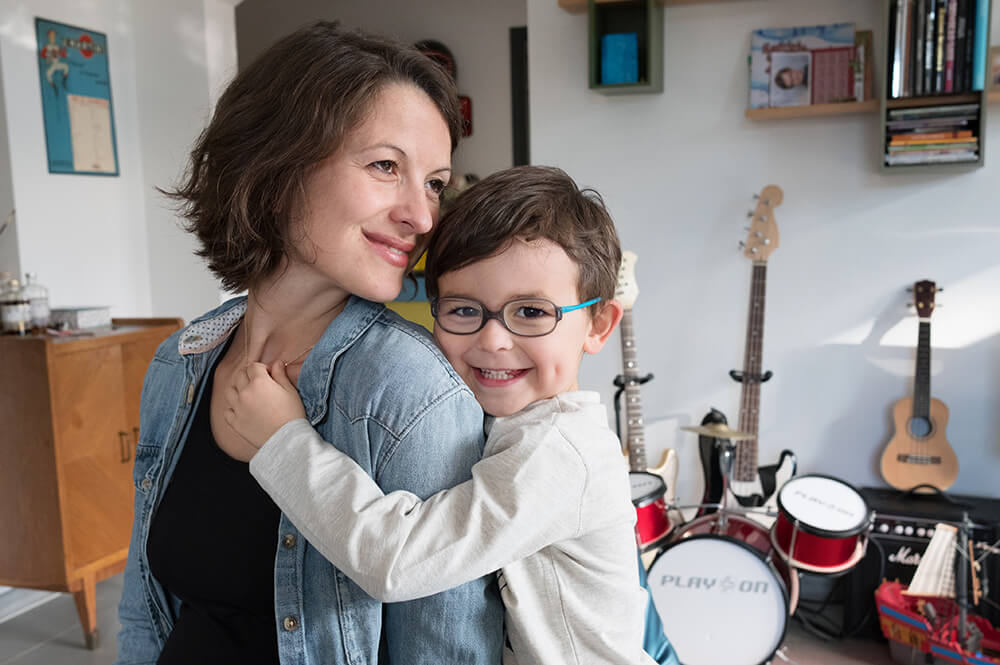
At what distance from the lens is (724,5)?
3.18 meters

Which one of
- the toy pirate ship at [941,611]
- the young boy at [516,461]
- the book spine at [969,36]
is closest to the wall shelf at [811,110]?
the book spine at [969,36]

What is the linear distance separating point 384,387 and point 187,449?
1.25 feet

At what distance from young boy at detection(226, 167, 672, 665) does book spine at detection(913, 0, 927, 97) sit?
7.25 ft

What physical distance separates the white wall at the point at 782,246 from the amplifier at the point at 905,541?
21cm

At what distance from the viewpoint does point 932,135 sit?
113 inches

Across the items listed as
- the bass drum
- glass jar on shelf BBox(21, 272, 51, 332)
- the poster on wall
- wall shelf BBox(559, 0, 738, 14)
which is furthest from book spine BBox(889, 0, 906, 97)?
the poster on wall

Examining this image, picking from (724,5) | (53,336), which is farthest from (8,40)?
(724,5)

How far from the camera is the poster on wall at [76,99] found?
3.34 m

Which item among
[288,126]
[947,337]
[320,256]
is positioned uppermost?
[288,126]

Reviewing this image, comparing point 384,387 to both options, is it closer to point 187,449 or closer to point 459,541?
point 459,541

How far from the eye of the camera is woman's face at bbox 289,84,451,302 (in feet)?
3.05

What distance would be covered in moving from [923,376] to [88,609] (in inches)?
125

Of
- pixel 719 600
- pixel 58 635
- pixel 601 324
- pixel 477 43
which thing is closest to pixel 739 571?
pixel 719 600

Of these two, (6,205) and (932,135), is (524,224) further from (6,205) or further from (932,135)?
(6,205)
